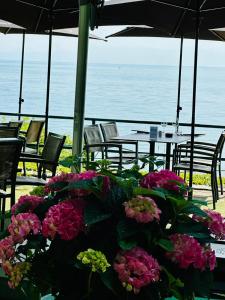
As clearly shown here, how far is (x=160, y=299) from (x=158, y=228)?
0.15 meters

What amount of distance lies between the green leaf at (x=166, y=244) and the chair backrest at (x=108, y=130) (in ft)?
23.1

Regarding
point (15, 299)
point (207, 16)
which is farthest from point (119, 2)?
point (15, 299)

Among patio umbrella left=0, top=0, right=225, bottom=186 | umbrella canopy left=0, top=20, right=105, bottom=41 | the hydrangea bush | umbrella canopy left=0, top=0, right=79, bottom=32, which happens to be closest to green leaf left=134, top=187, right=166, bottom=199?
the hydrangea bush

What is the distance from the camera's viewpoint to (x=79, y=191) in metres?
1.35

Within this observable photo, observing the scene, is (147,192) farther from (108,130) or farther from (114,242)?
(108,130)

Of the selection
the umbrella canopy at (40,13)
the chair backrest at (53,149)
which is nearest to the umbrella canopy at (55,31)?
the umbrella canopy at (40,13)

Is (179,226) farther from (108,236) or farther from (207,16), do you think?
(207,16)

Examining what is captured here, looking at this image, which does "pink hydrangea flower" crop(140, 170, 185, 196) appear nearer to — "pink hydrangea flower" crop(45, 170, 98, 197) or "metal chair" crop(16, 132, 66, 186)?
"pink hydrangea flower" crop(45, 170, 98, 197)

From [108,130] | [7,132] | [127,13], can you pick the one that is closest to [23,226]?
[7,132]

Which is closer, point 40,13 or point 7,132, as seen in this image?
point 7,132

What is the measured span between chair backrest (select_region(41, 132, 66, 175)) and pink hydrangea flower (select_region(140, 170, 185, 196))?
4.23m

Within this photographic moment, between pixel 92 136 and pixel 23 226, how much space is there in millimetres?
6764

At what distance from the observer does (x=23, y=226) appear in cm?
131

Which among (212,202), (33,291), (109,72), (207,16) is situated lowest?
(212,202)
